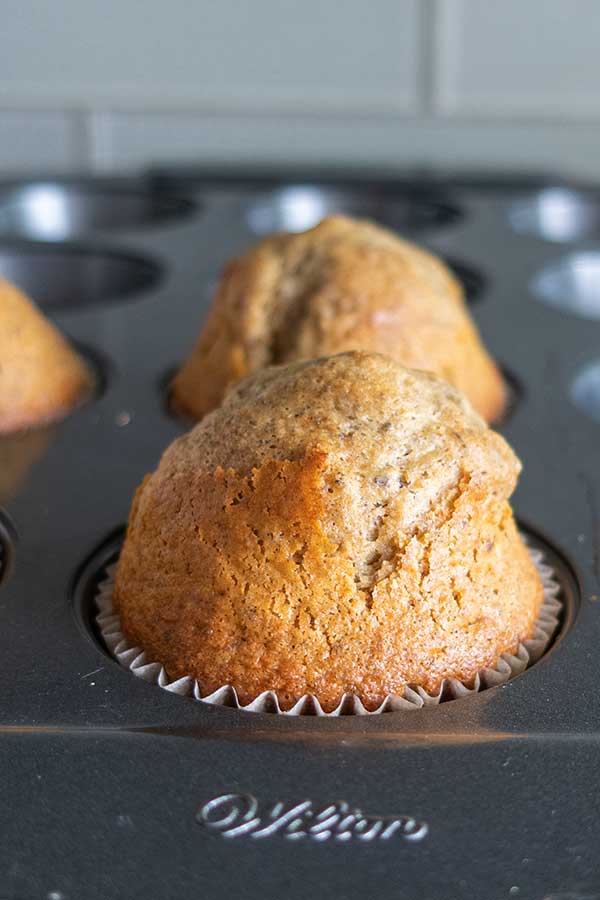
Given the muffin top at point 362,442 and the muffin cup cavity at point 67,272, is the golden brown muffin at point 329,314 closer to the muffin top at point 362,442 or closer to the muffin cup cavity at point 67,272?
the muffin top at point 362,442

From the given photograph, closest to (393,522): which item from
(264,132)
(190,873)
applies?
(190,873)

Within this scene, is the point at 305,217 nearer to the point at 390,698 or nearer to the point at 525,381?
the point at 525,381

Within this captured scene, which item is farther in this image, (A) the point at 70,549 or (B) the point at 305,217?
(B) the point at 305,217

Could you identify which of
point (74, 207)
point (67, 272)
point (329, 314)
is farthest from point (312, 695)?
point (74, 207)

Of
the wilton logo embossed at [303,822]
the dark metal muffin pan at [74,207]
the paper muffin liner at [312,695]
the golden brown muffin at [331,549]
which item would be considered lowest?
the dark metal muffin pan at [74,207]

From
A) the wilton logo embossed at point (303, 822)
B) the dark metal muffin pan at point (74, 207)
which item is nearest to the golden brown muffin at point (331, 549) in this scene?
the wilton logo embossed at point (303, 822)

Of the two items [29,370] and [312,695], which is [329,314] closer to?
[29,370]
